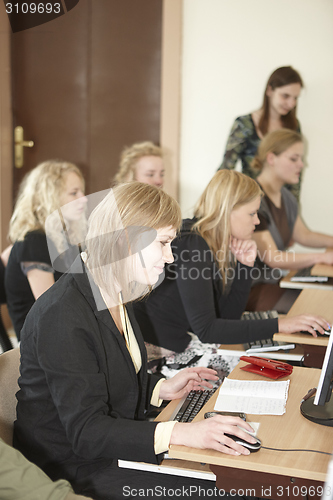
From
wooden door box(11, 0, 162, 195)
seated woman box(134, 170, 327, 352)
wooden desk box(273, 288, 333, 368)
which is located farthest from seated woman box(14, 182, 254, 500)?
wooden door box(11, 0, 162, 195)

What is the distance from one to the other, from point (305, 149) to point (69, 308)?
3227 millimetres

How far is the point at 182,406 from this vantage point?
141 cm

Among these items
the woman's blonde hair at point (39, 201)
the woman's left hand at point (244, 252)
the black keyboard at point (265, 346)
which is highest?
the woman's blonde hair at point (39, 201)

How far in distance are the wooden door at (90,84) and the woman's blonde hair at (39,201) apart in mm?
1416

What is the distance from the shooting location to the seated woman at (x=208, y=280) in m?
1.92

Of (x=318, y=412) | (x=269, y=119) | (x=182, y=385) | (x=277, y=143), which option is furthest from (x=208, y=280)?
(x=269, y=119)

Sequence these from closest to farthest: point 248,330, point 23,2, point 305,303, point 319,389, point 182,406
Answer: point 319,389 → point 182,406 → point 248,330 → point 305,303 → point 23,2

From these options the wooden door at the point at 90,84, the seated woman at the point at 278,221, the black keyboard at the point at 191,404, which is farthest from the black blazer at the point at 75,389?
the wooden door at the point at 90,84

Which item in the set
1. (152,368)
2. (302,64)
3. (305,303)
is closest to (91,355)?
(152,368)

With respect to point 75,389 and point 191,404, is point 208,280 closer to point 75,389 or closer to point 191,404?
point 191,404

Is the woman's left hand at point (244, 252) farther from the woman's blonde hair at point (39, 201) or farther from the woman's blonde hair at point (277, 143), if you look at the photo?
the woman's blonde hair at point (277, 143)

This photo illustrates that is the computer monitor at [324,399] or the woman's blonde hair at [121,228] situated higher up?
the woman's blonde hair at [121,228]

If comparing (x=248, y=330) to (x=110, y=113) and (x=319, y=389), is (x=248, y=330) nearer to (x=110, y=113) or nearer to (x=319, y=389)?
(x=319, y=389)

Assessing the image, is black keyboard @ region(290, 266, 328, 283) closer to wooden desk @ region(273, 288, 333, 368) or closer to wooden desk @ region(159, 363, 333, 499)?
wooden desk @ region(273, 288, 333, 368)
